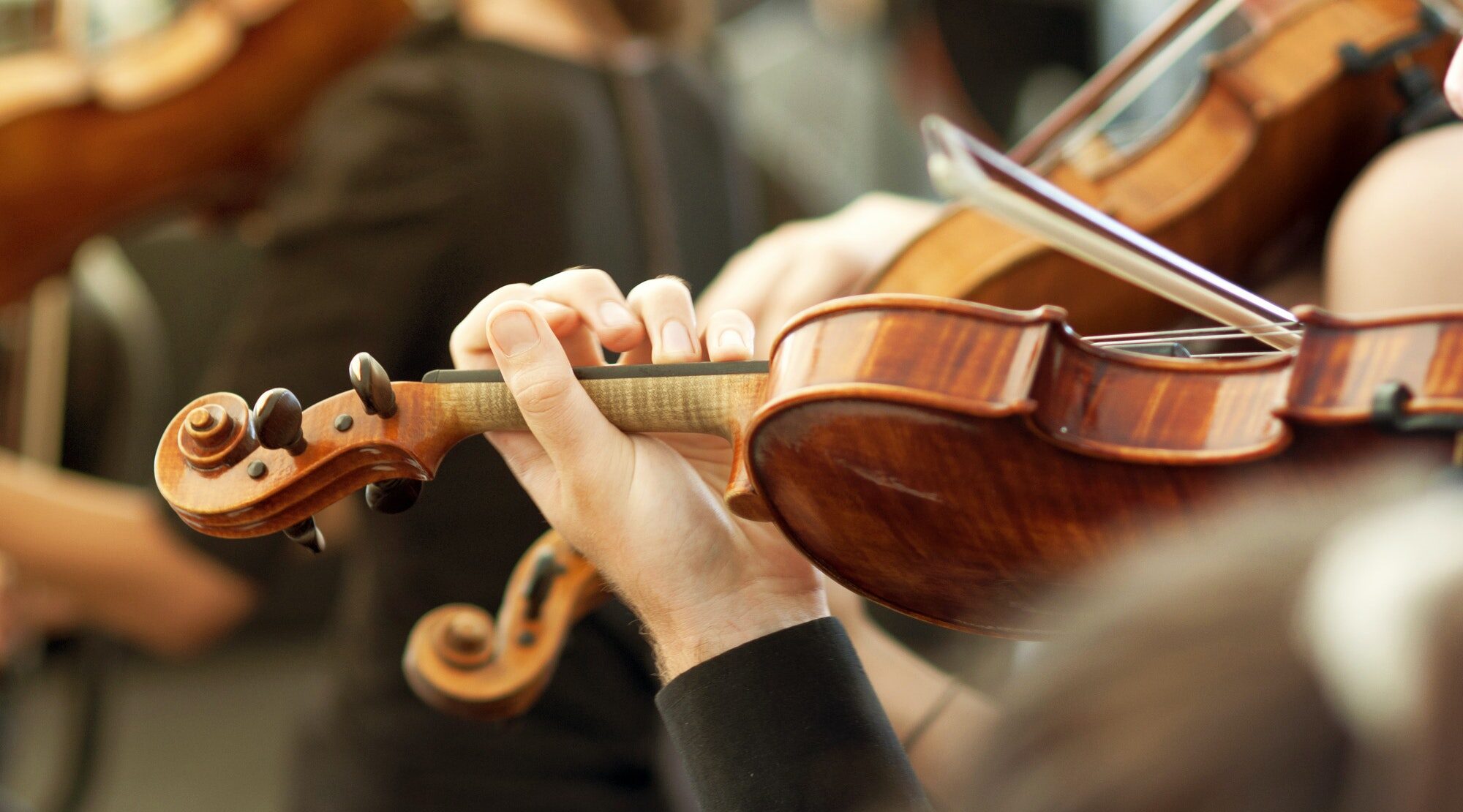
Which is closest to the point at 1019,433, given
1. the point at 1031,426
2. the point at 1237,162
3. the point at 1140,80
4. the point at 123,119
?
the point at 1031,426

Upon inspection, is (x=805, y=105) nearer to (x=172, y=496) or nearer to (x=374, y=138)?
(x=374, y=138)

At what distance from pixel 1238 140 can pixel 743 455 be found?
495 millimetres

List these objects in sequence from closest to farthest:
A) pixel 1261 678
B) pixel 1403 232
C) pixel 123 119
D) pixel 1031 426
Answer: pixel 1261 678 → pixel 1031 426 → pixel 1403 232 → pixel 123 119

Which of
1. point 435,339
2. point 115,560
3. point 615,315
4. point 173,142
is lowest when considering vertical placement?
point 115,560

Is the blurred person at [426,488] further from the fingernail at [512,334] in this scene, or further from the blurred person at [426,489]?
the fingernail at [512,334]

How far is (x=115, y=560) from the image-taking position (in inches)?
46.1

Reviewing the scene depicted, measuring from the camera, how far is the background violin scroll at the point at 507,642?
0.74 m

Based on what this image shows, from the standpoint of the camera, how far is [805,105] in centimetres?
251

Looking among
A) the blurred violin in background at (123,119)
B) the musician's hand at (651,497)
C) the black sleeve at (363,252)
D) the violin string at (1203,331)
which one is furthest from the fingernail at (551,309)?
the blurred violin in background at (123,119)

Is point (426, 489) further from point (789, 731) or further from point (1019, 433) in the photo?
point (1019, 433)

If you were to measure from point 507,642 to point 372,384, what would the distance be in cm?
23

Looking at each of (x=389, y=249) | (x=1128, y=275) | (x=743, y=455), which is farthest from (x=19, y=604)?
(x=1128, y=275)

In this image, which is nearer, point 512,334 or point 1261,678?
point 1261,678

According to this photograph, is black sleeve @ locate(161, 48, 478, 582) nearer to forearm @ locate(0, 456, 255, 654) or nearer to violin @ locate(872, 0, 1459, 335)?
forearm @ locate(0, 456, 255, 654)
